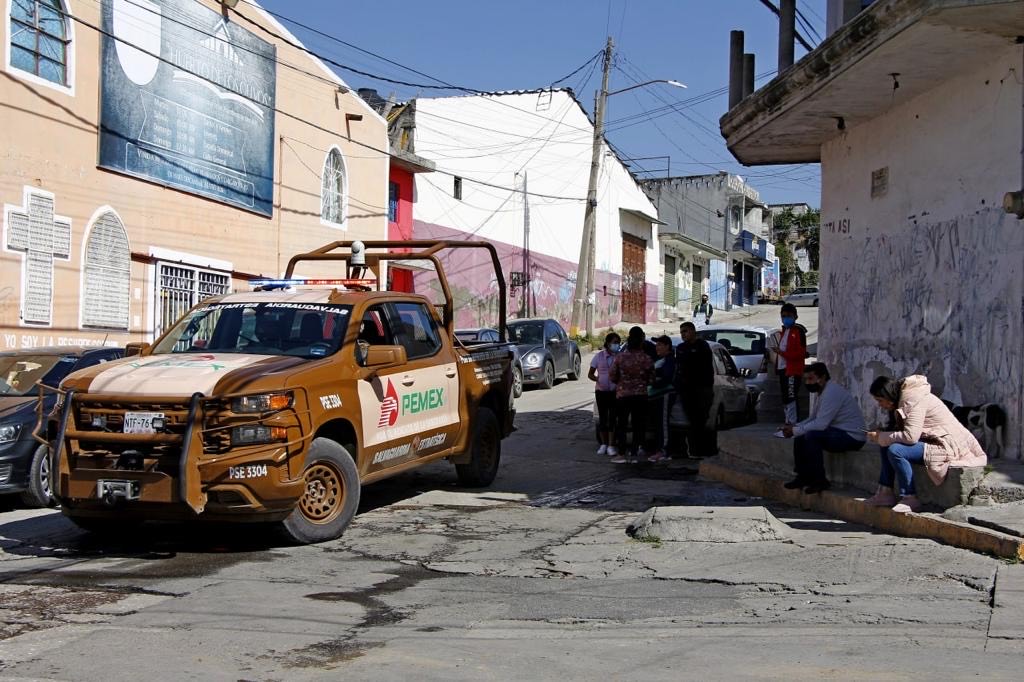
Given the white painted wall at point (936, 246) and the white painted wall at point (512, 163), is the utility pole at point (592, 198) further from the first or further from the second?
the white painted wall at point (936, 246)

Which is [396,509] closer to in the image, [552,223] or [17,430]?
[17,430]

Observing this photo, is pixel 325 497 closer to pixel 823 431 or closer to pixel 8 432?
pixel 8 432

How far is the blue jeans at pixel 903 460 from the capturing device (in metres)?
8.31

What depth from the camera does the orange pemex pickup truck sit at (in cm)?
736

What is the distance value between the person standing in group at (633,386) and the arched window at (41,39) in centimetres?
998

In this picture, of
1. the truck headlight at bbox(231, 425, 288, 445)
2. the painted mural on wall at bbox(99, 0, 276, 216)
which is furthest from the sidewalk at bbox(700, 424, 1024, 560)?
the painted mural on wall at bbox(99, 0, 276, 216)

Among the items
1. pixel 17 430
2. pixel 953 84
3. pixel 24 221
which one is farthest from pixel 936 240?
pixel 24 221

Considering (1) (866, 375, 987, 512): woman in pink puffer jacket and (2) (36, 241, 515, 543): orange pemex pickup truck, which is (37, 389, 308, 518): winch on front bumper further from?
(1) (866, 375, 987, 512): woman in pink puffer jacket

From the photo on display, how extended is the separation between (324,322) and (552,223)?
3328 cm

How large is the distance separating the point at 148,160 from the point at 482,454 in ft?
35.5

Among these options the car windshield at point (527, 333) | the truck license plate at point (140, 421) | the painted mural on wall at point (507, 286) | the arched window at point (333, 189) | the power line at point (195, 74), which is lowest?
the truck license plate at point (140, 421)

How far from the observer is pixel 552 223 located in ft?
137

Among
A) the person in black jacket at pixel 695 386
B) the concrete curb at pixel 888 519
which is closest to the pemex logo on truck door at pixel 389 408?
the concrete curb at pixel 888 519

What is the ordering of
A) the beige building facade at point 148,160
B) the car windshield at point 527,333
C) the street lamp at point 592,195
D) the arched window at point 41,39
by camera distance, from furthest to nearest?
the street lamp at point 592,195, the car windshield at point 527,333, the beige building facade at point 148,160, the arched window at point 41,39
